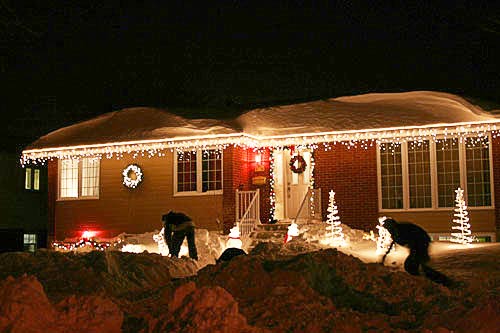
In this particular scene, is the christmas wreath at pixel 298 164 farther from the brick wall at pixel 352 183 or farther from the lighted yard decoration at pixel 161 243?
the lighted yard decoration at pixel 161 243

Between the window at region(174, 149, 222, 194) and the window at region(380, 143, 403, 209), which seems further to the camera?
the window at region(174, 149, 222, 194)

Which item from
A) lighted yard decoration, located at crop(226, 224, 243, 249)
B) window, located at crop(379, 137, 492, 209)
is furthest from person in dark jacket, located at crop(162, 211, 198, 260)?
window, located at crop(379, 137, 492, 209)

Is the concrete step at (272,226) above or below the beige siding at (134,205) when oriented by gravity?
below

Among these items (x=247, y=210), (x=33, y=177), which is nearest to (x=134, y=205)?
(x=247, y=210)

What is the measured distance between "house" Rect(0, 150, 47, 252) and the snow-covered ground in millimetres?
21522

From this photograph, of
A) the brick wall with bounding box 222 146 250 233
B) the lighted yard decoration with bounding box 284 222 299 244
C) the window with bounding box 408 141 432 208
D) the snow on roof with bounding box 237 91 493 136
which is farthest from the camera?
the brick wall with bounding box 222 146 250 233

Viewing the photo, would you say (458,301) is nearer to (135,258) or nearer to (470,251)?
(135,258)

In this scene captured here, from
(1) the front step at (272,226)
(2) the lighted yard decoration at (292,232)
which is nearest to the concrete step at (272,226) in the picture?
(1) the front step at (272,226)

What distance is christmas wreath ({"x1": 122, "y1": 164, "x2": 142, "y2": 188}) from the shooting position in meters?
22.6

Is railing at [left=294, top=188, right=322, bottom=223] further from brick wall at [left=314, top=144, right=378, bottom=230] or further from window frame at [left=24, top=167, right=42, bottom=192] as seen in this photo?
window frame at [left=24, top=167, right=42, bottom=192]

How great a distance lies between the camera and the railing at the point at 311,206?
65.5ft

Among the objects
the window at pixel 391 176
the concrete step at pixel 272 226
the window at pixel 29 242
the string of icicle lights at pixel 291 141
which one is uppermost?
the string of icicle lights at pixel 291 141

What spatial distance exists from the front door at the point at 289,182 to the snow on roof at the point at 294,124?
1088 mm

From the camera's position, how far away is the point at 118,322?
529cm
